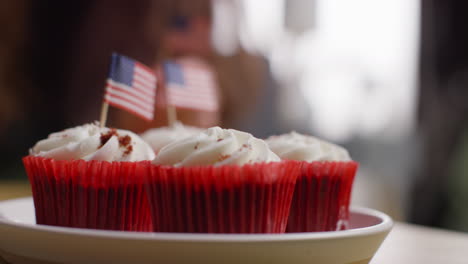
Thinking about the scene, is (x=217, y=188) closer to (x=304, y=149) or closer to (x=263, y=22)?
(x=304, y=149)

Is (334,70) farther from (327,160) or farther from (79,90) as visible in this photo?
(327,160)

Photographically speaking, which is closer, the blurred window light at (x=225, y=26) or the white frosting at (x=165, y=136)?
the white frosting at (x=165, y=136)

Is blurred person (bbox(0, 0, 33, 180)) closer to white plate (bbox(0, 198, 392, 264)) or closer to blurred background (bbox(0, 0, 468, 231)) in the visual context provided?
blurred background (bbox(0, 0, 468, 231))

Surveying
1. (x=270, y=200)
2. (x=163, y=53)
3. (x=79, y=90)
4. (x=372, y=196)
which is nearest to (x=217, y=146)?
(x=270, y=200)

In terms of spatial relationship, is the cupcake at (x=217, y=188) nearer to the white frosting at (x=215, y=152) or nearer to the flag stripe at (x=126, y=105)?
the white frosting at (x=215, y=152)

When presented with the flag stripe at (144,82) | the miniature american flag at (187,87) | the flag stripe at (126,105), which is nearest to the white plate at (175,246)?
the flag stripe at (126,105)

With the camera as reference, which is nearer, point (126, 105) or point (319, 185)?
point (319, 185)

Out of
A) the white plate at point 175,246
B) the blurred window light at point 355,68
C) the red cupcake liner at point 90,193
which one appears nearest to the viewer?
the white plate at point 175,246

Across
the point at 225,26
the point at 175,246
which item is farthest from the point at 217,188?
the point at 225,26
